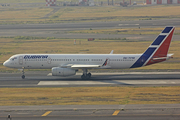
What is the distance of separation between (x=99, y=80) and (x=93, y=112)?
18549 mm

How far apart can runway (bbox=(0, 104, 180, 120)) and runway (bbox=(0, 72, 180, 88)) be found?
12.8m

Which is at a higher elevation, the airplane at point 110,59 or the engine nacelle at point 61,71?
the airplane at point 110,59

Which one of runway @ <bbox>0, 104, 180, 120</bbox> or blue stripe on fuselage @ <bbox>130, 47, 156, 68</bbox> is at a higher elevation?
blue stripe on fuselage @ <bbox>130, 47, 156, 68</bbox>

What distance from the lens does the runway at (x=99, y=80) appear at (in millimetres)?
46344

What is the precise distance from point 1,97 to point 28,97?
11.5 ft

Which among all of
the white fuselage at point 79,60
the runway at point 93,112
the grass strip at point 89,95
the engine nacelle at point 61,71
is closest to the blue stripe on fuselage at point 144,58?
the white fuselage at point 79,60

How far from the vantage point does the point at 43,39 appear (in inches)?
3883

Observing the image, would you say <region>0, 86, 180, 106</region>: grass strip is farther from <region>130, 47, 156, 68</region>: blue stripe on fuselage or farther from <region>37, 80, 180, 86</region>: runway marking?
<region>130, 47, 156, 68</region>: blue stripe on fuselage

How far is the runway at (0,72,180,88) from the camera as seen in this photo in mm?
46344

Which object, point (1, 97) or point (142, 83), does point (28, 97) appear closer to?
→ point (1, 97)

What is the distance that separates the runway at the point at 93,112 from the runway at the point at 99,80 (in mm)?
12797

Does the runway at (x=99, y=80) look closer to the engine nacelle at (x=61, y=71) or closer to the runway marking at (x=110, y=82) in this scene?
the runway marking at (x=110, y=82)

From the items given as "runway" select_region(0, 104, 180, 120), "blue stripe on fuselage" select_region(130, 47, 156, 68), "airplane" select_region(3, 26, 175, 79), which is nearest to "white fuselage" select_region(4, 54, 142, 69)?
"airplane" select_region(3, 26, 175, 79)

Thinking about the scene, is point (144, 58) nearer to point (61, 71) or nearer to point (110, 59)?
point (110, 59)
